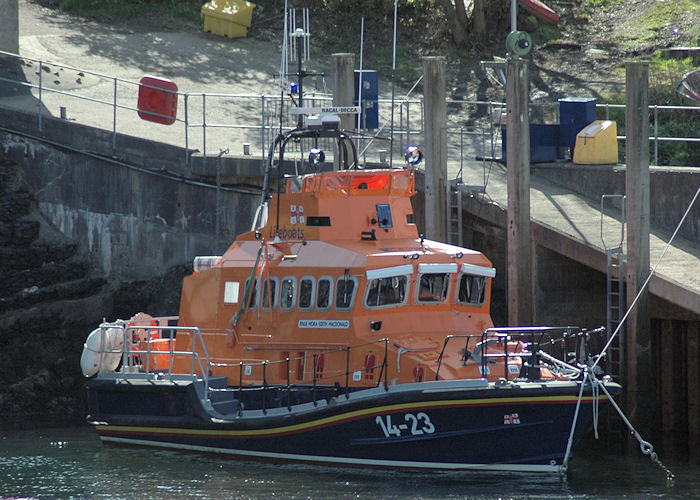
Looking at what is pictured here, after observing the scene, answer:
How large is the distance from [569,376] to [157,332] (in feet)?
20.8

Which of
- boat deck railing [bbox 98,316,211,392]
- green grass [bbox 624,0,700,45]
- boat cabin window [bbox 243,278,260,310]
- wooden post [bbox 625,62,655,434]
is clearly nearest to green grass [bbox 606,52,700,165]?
green grass [bbox 624,0,700,45]

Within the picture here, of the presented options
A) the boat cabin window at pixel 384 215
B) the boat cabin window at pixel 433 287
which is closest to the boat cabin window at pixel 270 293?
the boat cabin window at pixel 384 215

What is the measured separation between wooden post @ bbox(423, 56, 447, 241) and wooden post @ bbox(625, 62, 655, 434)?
9.86 feet

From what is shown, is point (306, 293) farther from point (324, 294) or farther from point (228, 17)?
point (228, 17)

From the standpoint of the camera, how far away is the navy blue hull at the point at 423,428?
13867mm

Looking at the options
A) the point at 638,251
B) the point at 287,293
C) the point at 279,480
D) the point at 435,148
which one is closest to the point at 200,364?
the point at 287,293

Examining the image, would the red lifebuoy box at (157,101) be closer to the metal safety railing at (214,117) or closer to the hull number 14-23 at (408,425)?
the metal safety railing at (214,117)

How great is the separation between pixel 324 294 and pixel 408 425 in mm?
1983

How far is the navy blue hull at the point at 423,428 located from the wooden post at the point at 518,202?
3.11 m

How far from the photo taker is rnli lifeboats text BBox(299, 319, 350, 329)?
15.0 m

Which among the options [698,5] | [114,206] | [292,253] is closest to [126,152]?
[114,206]

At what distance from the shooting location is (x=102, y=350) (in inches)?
645

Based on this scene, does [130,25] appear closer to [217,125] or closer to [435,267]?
[217,125]

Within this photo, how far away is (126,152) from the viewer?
21.0 m
